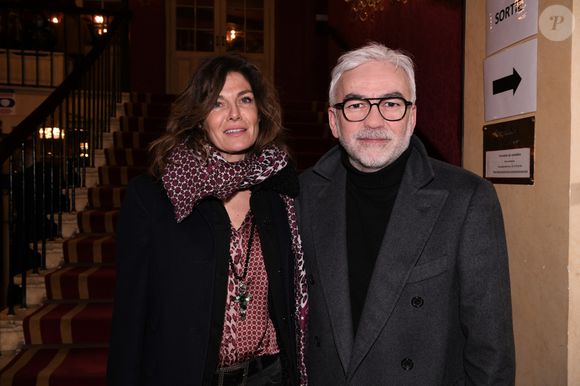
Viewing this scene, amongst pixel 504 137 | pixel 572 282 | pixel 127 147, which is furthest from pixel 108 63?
pixel 572 282

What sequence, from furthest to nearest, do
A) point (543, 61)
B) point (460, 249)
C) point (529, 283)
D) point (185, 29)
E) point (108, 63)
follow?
point (185, 29) → point (108, 63) → point (529, 283) → point (543, 61) → point (460, 249)

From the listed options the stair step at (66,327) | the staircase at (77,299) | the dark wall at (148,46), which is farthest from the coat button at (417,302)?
the dark wall at (148,46)

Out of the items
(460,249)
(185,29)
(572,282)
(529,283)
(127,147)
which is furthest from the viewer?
(185,29)

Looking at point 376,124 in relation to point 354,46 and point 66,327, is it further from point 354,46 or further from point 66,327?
point 354,46

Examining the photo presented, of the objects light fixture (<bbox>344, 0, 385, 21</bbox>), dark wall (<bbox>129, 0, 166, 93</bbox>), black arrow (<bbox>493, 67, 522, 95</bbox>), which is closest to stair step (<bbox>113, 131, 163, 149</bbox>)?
light fixture (<bbox>344, 0, 385, 21</bbox>)

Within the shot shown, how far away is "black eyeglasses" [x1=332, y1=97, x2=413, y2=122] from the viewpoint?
4.63 feet

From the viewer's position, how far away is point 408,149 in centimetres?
152

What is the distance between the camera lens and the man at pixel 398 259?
1.29 metres

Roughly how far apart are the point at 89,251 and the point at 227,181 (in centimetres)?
268

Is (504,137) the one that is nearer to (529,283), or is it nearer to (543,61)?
(543,61)

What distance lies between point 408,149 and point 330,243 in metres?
0.40

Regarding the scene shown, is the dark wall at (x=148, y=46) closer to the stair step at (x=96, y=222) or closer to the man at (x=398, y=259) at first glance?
the stair step at (x=96, y=222)

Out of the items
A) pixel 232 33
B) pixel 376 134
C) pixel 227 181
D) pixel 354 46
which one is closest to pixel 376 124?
pixel 376 134

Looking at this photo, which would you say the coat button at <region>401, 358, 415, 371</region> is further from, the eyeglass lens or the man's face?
the eyeglass lens
